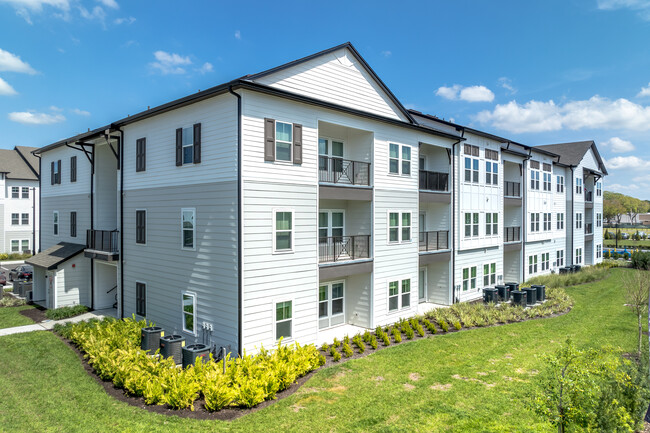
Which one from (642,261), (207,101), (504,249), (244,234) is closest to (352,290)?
(244,234)

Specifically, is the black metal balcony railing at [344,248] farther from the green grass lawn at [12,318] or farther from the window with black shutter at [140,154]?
the green grass lawn at [12,318]

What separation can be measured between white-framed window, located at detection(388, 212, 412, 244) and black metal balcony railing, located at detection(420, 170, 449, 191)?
128 inches

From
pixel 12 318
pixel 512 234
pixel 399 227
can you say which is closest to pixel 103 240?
pixel 12 318

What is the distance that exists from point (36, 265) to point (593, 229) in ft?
161

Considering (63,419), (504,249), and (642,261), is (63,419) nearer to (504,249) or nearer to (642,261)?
(504,249)

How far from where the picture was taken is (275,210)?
1373cm

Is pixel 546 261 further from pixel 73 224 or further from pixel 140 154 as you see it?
pixel 73 224

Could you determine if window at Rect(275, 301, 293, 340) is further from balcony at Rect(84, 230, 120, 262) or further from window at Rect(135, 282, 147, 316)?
balcony at Rect(84, 230, 120, 262)

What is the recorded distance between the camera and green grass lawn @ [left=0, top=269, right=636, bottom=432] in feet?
30.2

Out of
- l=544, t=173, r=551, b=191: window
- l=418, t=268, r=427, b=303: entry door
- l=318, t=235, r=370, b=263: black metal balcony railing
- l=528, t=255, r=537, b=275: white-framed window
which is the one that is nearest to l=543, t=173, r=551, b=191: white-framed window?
l=544, t=173, r=551, b=191: window

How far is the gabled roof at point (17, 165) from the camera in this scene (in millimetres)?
42438

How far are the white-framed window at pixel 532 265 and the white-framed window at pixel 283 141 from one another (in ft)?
82.2

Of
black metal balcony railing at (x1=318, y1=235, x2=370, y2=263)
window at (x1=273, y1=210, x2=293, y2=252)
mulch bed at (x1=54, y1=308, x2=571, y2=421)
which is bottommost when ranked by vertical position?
mulch bed at (x1=54, y1=308, x2=571, y2=421)

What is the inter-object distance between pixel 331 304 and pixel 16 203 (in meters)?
41.9
